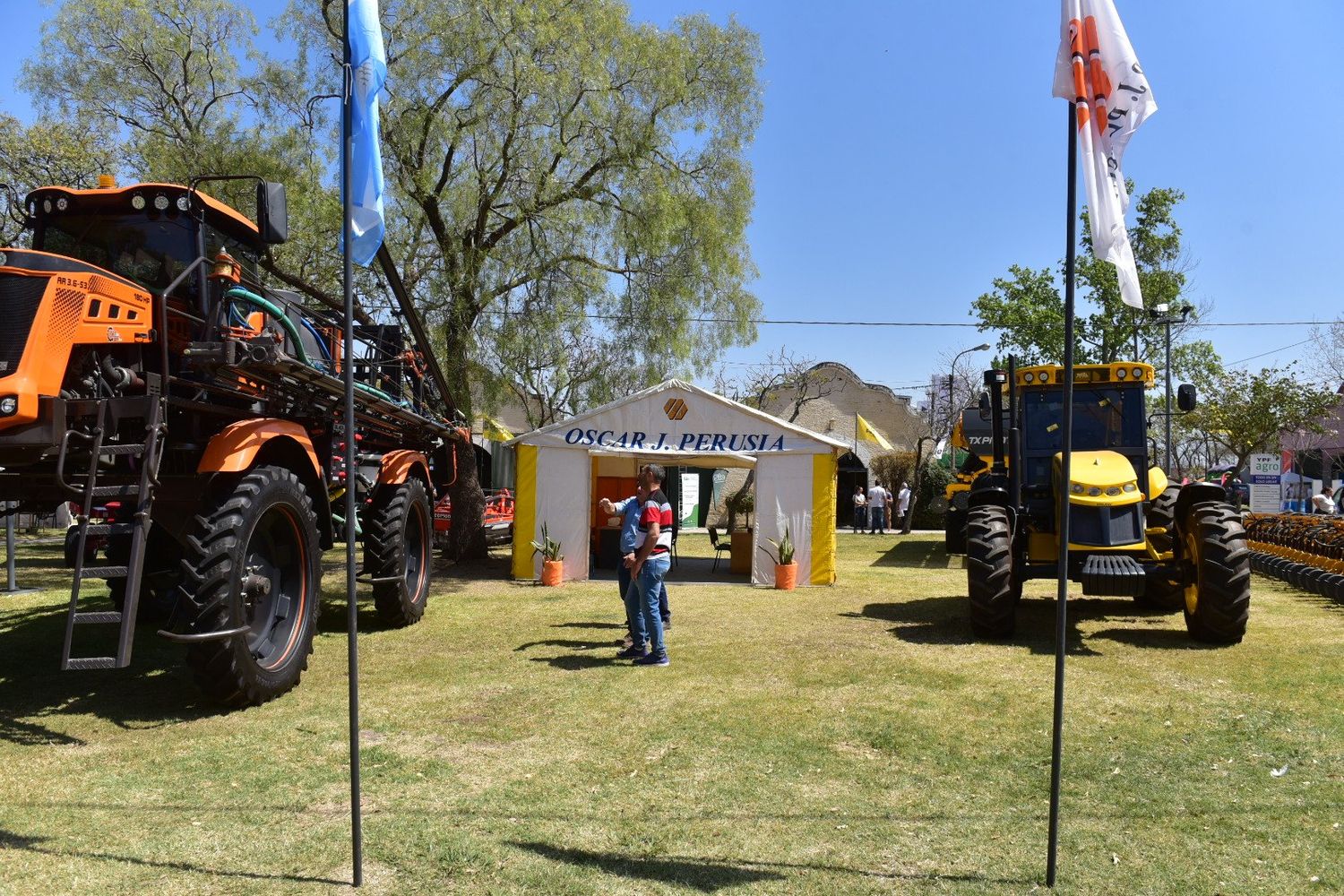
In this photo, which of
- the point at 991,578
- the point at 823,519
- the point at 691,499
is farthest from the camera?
the point at 691,499

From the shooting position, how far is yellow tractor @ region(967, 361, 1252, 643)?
26.9 feet

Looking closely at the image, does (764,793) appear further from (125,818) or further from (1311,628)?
(1311,628)

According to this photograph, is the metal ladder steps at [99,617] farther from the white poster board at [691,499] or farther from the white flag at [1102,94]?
the white poster board at [691,499]

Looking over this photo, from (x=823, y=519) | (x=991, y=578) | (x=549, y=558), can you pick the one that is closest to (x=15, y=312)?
(x=991, y=578)

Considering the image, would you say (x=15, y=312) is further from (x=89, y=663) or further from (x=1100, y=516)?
(x=1100, y=516)

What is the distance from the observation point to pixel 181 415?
6426 millimetres

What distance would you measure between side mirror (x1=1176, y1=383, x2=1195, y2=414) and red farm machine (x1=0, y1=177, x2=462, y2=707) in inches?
273

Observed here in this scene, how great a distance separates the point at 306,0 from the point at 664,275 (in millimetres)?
6772

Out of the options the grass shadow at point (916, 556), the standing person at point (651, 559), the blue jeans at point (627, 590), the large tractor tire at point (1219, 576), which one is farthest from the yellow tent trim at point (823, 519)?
the standing person at point (651, 559)

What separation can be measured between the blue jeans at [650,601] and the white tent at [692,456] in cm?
609

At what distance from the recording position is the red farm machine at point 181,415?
5.25 meters

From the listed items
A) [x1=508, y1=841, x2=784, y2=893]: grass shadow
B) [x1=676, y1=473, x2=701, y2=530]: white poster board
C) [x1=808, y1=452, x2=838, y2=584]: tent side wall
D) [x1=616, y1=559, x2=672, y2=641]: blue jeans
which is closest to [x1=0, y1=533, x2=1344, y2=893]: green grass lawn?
[x1=508, y1=841, x2=784, y2=893]: grass shadow

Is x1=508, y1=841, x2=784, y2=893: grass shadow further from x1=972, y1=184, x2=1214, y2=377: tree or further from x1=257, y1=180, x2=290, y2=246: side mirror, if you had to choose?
x1=972, y1=184, x2=1214, y2=377: tree

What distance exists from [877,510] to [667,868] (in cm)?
2535
